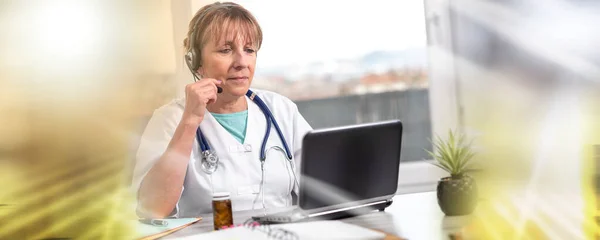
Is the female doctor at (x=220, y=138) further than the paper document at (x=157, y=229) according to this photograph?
Yes

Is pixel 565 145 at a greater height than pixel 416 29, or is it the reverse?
pixel 416 29

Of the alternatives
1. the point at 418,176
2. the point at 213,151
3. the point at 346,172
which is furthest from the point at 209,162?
the point at 418,176

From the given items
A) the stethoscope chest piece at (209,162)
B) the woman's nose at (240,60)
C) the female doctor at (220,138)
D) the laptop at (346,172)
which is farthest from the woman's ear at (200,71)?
the laptop at (346,172)

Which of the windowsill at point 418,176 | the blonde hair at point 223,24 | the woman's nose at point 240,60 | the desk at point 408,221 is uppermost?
the blonde hair at point 223,24

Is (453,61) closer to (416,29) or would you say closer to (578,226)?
(416,29)

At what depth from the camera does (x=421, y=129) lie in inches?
113

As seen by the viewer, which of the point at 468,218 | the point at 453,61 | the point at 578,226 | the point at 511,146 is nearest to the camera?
the point at 578,226

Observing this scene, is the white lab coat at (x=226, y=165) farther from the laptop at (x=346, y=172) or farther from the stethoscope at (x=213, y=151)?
the laptop at (x=346, y=172)

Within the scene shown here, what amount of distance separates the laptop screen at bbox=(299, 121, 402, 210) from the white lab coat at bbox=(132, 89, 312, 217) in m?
0.47

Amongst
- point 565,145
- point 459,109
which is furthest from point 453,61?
point 565,145

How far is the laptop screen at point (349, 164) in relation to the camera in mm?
1308

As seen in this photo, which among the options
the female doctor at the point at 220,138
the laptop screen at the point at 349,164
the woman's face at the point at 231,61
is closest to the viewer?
the laptop screen at the point at 349,164

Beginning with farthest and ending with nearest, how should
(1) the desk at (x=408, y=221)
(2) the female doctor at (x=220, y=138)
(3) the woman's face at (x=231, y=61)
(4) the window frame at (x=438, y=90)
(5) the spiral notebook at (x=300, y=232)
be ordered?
(4) the window frame at (x=438, y=90), (3) the woman's face at (x=231, y=61), (2) the female doctor at (x=220, y=138), (1) the desk at (x=408, y=221), (5) the spiral notebook at (x=300, y=232)

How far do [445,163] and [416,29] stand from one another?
1.50 m
